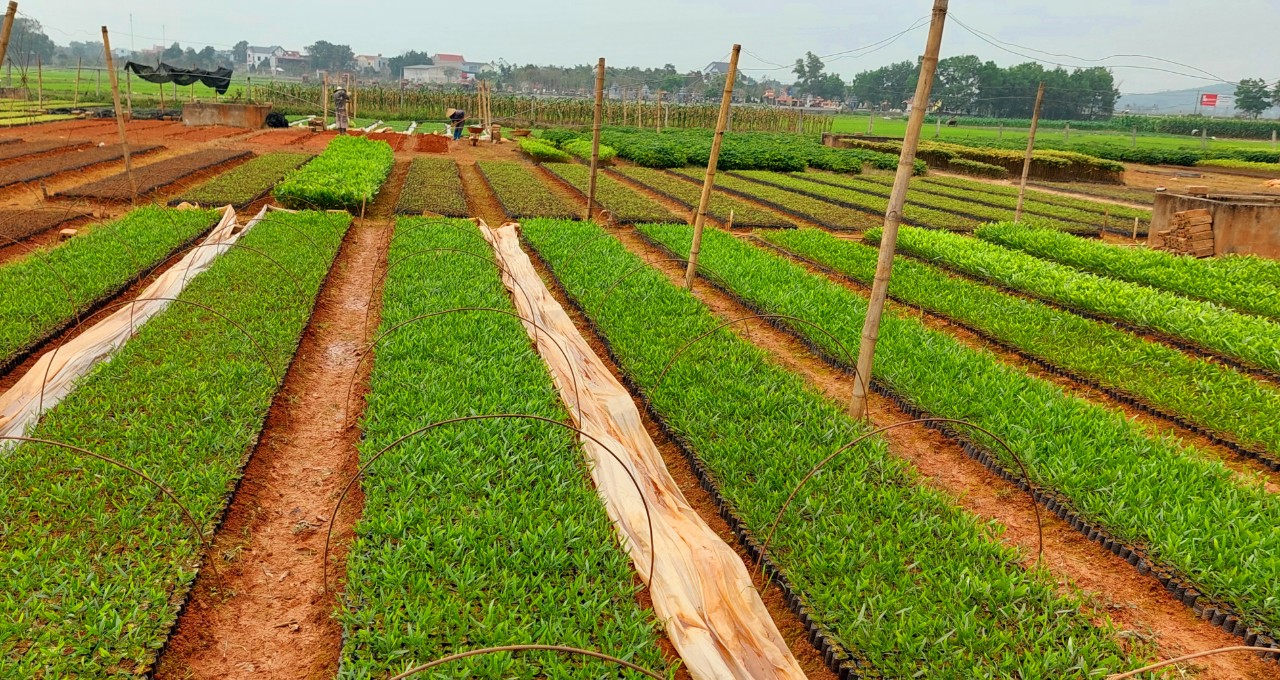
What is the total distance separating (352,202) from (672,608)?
46.1 ft

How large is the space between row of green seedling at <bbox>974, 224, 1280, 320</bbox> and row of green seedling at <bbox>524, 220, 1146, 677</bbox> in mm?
7236

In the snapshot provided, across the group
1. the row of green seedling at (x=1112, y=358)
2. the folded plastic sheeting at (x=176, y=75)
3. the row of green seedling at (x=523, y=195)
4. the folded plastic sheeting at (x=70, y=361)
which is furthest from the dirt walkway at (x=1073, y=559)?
the folded plastic sheeting at (x=176, y=75)

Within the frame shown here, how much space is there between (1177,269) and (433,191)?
15302 mm

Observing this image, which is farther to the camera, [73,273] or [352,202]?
[352,202]

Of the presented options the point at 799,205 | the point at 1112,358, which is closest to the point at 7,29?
the point at 1112,358

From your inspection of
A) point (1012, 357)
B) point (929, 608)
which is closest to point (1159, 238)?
point (1012, 357)

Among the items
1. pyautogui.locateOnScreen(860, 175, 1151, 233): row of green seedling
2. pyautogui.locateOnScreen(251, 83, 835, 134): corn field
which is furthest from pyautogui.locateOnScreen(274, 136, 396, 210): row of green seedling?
pyautogui.locateOnScreen(251, 83, 835, 134): corn field

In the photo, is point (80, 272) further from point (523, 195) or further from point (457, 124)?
point (457, 124)

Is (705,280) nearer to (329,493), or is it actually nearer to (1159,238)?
(329,493)

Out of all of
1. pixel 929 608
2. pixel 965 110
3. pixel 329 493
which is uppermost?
pixel 965 110

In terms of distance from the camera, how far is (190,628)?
13.2 ft

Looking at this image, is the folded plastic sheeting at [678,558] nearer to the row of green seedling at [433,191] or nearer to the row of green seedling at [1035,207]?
the row of green seedling at [433,191]

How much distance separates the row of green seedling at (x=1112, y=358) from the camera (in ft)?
22.6

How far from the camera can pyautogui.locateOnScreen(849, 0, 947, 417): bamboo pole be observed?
6.13m
